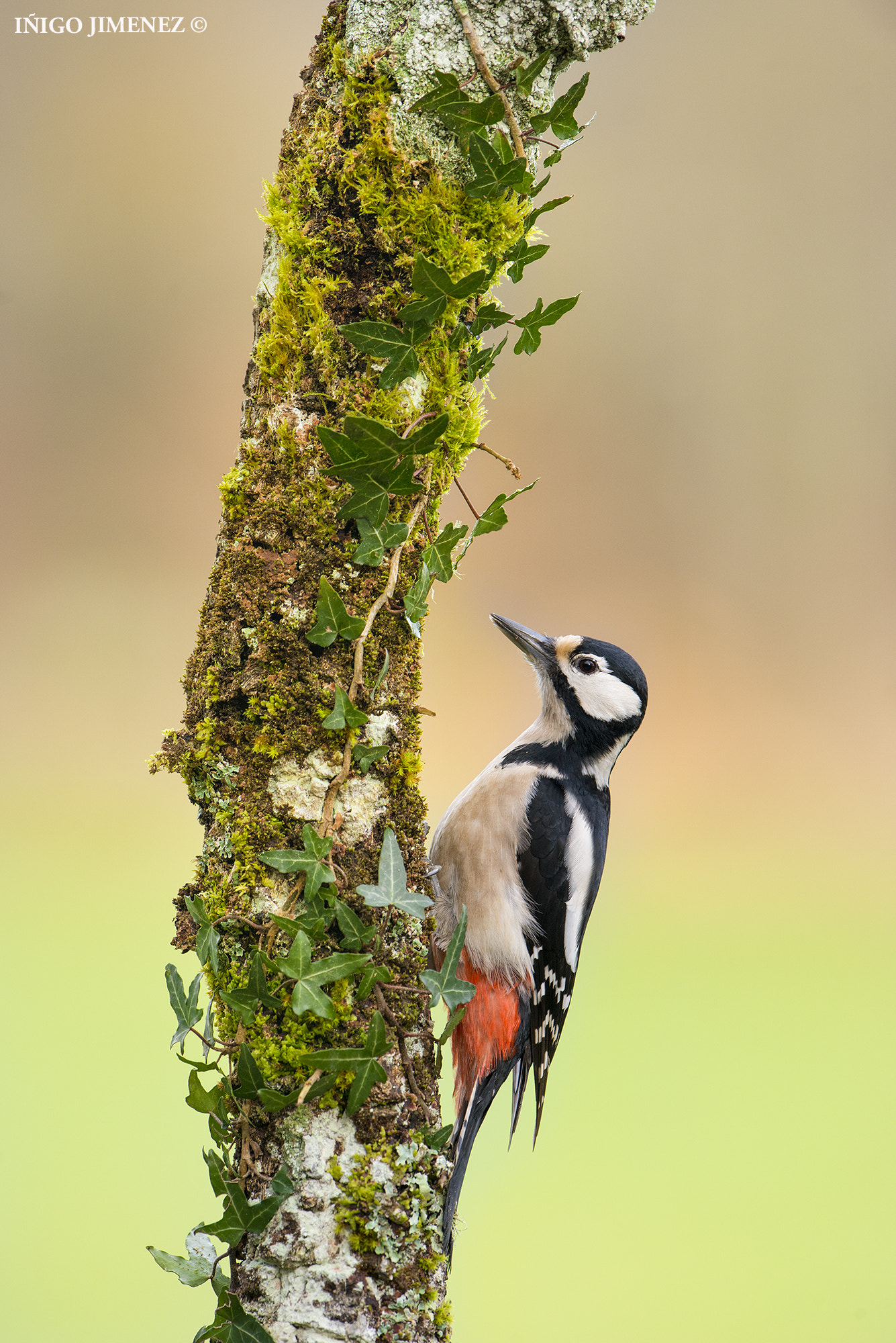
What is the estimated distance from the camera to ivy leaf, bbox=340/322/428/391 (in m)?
1.41

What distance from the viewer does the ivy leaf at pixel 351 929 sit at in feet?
4.53

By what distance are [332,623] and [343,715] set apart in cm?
13

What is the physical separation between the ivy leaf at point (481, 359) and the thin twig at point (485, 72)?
27 centimetres

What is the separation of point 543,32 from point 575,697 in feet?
4.54

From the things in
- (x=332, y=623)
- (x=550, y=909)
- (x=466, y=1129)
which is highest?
(x=332, y=623)

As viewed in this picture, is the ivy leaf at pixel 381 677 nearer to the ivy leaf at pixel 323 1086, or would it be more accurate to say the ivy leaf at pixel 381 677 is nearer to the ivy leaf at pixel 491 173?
the ivy leaf at pixel 323 1086

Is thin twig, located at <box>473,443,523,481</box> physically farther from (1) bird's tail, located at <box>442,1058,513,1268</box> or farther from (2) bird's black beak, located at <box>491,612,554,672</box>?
(1) bird's tail, located at <box>442,1058,513,1268</box>

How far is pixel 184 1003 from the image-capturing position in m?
1.38

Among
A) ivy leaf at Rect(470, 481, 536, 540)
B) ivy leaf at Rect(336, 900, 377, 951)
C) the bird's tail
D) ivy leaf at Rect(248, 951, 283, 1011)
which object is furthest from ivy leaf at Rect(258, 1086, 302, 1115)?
ivy leaf at Rect(470, 481, 536, 540)

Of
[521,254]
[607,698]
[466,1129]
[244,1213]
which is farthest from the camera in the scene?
[607,698]

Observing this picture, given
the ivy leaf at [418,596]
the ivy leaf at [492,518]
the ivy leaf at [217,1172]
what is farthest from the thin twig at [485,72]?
the ivy leaf at [217,1172]

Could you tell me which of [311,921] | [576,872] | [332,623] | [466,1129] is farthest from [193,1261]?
[576,872]

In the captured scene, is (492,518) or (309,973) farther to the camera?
(492,518)

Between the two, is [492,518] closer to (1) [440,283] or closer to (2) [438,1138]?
(1) [440,283]
